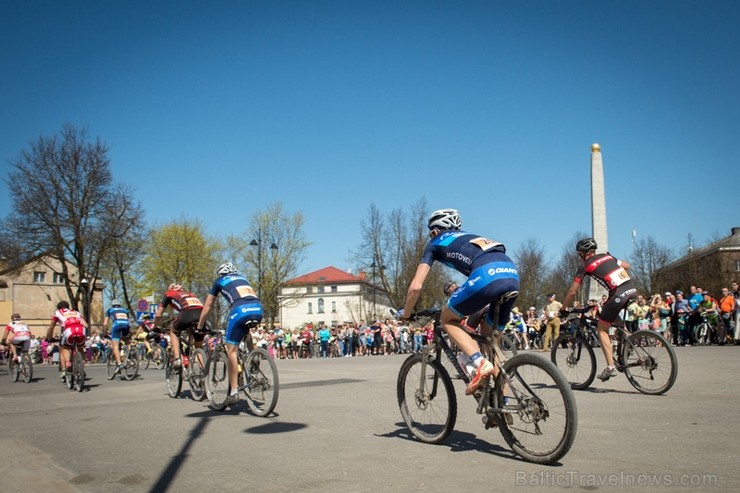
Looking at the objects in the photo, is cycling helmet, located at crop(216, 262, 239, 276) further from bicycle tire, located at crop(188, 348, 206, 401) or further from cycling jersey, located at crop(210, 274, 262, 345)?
bicycle tire, located at crop(188, 348, 206, 401)

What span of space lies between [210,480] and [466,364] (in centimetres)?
231

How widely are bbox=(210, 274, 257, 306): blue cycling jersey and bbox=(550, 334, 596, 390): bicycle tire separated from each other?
4673 millimetres

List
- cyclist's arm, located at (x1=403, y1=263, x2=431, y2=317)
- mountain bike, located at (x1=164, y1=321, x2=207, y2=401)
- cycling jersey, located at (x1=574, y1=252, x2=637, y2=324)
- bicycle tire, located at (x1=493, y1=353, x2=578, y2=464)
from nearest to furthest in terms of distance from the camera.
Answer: bicycle tire, located at (x1=493, y1=353, x2=578, y2=464), cyclist's arm, located at (x1=403, y1=263, x2=431, y2=317), cycling jersey, located at (x1=574, y1=252, x2=637, y2=324), mountain bike, located at (x1=164, y1=321, x2=207, y2=401)

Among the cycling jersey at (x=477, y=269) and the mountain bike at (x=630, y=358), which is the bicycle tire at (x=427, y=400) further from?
the mountain bike at (x=630, y=358)

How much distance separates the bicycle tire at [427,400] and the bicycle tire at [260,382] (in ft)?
7.33

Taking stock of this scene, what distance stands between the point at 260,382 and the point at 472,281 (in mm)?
3987

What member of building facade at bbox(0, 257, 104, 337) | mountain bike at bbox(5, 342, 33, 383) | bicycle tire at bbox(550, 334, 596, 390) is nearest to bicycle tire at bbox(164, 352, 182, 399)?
bicycle tire at bbox(550, 334, 596, 390)

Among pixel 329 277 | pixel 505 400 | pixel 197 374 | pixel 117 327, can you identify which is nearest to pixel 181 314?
pixel 197 374

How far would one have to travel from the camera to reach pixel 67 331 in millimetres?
14094

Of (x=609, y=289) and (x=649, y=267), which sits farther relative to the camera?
(x=649, y=267)

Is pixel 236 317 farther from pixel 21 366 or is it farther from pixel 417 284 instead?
pixel 21 366

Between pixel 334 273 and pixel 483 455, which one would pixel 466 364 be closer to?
pixel 483 455

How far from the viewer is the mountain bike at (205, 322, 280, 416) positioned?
26.3 feet

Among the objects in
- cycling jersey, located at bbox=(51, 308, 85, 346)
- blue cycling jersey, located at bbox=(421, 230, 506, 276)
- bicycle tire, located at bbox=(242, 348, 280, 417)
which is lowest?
bicycle tire, located at bbox=(242, 348, 280, 417)
